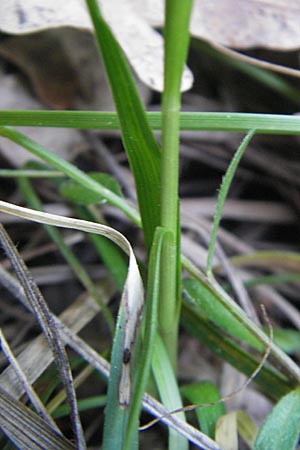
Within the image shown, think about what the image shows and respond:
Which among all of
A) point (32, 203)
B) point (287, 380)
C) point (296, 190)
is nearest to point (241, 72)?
point (296, 190)

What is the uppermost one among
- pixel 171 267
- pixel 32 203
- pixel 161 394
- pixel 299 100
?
pixel 299 100

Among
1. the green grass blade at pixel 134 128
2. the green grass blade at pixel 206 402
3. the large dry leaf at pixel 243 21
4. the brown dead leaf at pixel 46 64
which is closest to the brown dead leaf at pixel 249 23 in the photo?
the large dry leaf at pixel 243 21

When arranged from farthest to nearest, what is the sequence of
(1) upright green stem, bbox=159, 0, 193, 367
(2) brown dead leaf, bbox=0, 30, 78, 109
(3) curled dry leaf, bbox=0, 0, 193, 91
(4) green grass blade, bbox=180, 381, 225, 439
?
(2) brown dead leaf, bbox=0, 30, 78, 109
(3) curled dry leaf, bbox=0, 0, 193, 91
(4) green grass blade, bbox=180, 381, 225, 439
(1) upright green stem, bbox=159, 0, 193, 367

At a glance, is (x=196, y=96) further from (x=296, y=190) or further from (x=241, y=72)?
(x=296, y=190)

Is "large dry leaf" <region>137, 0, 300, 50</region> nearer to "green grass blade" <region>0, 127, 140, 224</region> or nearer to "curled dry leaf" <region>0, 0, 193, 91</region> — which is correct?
"curled dry leaf" <region>0, 0, 193, 91</region>

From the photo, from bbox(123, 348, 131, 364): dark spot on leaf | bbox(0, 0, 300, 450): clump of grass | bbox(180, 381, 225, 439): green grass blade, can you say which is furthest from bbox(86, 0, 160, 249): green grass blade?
bbox(180, 381, 225, 439): green grass blade

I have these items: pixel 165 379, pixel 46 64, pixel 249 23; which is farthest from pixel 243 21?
pixel 165 379

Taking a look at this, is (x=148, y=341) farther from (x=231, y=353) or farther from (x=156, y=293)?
(x=231, y=353)
